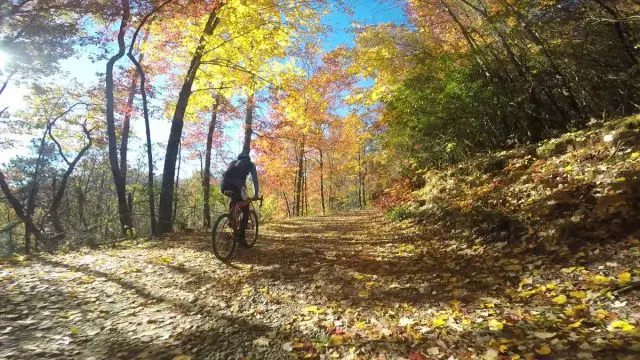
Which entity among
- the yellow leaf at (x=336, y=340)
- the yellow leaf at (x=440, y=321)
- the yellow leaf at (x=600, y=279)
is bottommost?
the yellow leaf at (x=336, y=340)

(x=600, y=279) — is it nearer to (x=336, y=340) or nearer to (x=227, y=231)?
(x=336, y=340)

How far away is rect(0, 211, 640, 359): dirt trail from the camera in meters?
3.22

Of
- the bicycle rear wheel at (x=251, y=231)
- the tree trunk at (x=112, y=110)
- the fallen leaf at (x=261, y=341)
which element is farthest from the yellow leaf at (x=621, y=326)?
the tree trunk at (x=112, y=110)

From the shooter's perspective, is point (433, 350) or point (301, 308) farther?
point (301, 308)

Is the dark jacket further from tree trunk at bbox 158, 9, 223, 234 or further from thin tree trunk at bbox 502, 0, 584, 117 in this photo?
thin tree trunk at bbox 502, 0, 584, 117

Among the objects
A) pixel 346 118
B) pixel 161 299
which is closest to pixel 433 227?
pixel 161 299

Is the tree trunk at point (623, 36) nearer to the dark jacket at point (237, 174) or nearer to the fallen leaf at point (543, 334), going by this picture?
the fallen leaf at point (543, 334)

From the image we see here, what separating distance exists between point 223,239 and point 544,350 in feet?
17.1

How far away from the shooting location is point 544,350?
2859mm

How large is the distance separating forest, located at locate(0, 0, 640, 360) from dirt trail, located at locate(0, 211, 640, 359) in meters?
0.03

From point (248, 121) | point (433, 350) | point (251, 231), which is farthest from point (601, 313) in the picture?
point (248, 121)

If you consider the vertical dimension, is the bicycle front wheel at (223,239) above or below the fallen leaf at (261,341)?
above

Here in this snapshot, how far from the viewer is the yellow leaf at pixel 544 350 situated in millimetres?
2830

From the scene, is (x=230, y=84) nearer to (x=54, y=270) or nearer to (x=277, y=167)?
(x=54, y=270)
